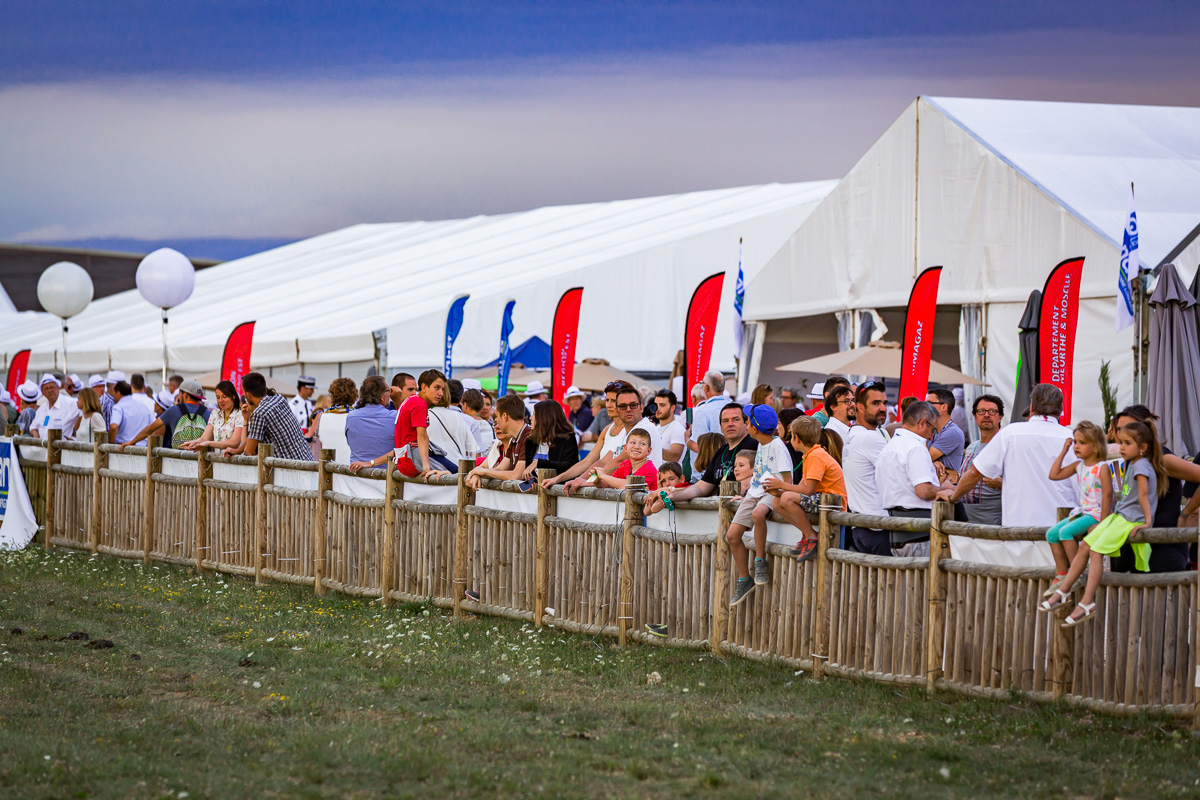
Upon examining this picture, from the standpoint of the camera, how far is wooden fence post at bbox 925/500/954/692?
6.88m

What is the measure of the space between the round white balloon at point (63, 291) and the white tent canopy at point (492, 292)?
158 cm

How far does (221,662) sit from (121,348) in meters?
20.5

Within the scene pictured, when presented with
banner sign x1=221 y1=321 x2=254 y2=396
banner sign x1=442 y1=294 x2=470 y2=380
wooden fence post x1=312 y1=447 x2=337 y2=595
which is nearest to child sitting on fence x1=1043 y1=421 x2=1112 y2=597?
wooden fence post x1=312 y1=447 x2=337 y2=595

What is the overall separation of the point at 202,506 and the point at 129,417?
3276mm

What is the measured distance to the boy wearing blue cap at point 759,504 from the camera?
24.8ft

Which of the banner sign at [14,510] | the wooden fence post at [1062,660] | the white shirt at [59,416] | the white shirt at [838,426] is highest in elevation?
the white shirt at [838,426]

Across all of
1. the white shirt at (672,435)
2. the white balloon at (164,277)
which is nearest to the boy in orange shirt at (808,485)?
the white shirt at (672,435)

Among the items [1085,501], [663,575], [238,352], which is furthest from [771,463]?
[238,352]

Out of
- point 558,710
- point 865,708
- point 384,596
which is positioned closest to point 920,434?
point 865,708

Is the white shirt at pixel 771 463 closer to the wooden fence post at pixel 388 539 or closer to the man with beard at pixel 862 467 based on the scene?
the man with beard at pixel 862 467

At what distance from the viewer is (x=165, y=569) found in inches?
483

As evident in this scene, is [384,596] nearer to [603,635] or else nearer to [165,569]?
[603,635]

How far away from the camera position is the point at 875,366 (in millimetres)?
15047

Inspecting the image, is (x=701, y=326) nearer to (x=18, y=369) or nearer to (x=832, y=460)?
(x=832, y=460)
